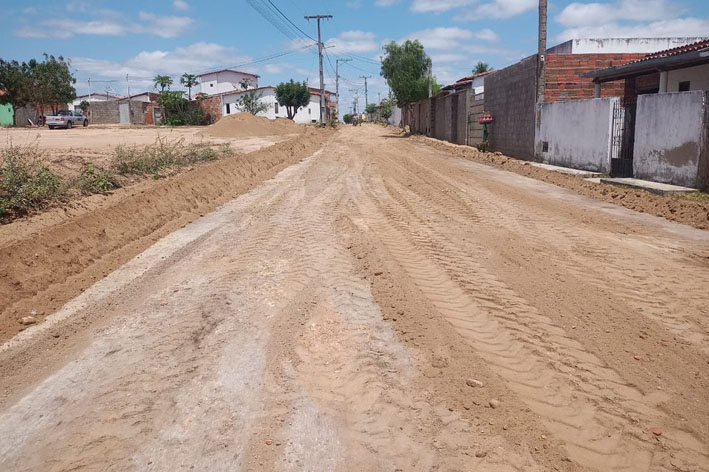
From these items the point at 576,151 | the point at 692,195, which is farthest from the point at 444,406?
the point at 576,151

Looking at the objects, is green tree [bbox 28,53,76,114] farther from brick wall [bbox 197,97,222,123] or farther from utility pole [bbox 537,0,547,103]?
utility pole [bbox 537,0,547,103]

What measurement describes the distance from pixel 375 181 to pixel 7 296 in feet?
30.5

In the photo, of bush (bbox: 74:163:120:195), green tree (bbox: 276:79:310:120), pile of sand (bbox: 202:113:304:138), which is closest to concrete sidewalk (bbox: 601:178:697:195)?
bush (bbox: 74:163:120:195)

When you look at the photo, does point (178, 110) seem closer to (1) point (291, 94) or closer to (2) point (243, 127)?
(1) point (291, 94)

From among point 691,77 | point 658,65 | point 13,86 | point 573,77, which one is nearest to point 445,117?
point 573,77

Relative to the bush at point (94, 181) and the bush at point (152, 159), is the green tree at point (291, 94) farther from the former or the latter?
the bush at point (94, 181)

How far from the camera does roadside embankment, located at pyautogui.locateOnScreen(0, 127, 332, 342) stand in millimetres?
5922

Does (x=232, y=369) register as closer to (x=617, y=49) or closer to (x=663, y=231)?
(x=663, y=231)

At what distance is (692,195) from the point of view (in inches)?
431

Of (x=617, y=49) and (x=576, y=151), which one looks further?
(x=617, y=49)

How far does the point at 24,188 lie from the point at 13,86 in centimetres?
4974

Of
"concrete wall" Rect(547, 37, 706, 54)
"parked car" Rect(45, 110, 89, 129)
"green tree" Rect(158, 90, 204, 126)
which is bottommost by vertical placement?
"parked car" Rect(45, 110, 89, 129)

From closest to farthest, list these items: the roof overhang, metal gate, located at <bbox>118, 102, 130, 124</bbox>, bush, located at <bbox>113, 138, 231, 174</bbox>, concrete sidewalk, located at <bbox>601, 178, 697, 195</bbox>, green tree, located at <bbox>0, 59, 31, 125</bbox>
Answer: concrete sidewalk, located at <bbox>601, 178, 697, 195</bbox> < bush, located at <bbox>113, 138, 231, 174</bbox> < the roof overhang < green tree, located at <bbox>0, 59, 31, 125</bbox> < metal gate, located at <bbox>118, 102, 130, 124</bbox>

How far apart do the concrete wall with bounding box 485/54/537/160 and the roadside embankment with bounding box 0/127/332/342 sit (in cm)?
1268
